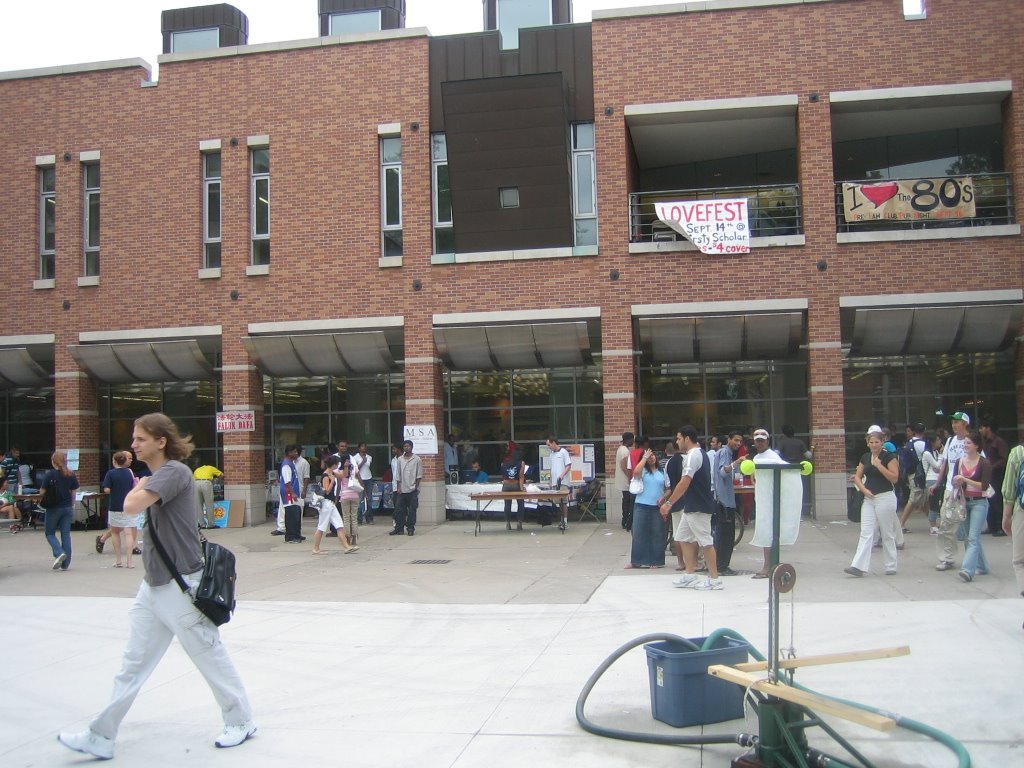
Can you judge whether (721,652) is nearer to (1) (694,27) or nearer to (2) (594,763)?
(2) (594,763)

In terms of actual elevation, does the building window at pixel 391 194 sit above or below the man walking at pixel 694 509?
above

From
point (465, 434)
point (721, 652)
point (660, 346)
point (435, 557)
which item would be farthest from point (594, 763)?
point (465, 434)

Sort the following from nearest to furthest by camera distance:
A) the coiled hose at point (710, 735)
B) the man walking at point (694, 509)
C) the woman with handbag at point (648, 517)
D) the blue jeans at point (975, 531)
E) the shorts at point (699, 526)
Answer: the coiled hose at point (710, 735), the man walking at point (694, 509), the blue jeans at point (975, 531), the shorts at point (699, 526), the woman with handbag at point (648, 517)

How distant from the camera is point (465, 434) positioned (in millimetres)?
22156

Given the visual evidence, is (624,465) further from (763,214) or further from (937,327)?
(937,327)

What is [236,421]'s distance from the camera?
20.2 meters

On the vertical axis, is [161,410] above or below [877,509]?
above

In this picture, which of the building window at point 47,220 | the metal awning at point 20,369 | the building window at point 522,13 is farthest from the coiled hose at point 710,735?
the building window at point 47,220

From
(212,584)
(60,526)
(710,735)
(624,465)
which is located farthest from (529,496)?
(212,584)

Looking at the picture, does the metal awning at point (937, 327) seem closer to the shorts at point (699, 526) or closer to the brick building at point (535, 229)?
the brick building at point (535, 229)

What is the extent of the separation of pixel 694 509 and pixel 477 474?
11.2 meters

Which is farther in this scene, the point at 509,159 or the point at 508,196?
the point at 508,196

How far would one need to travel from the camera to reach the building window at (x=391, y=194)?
793 inches

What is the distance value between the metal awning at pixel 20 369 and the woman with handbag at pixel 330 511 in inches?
410
